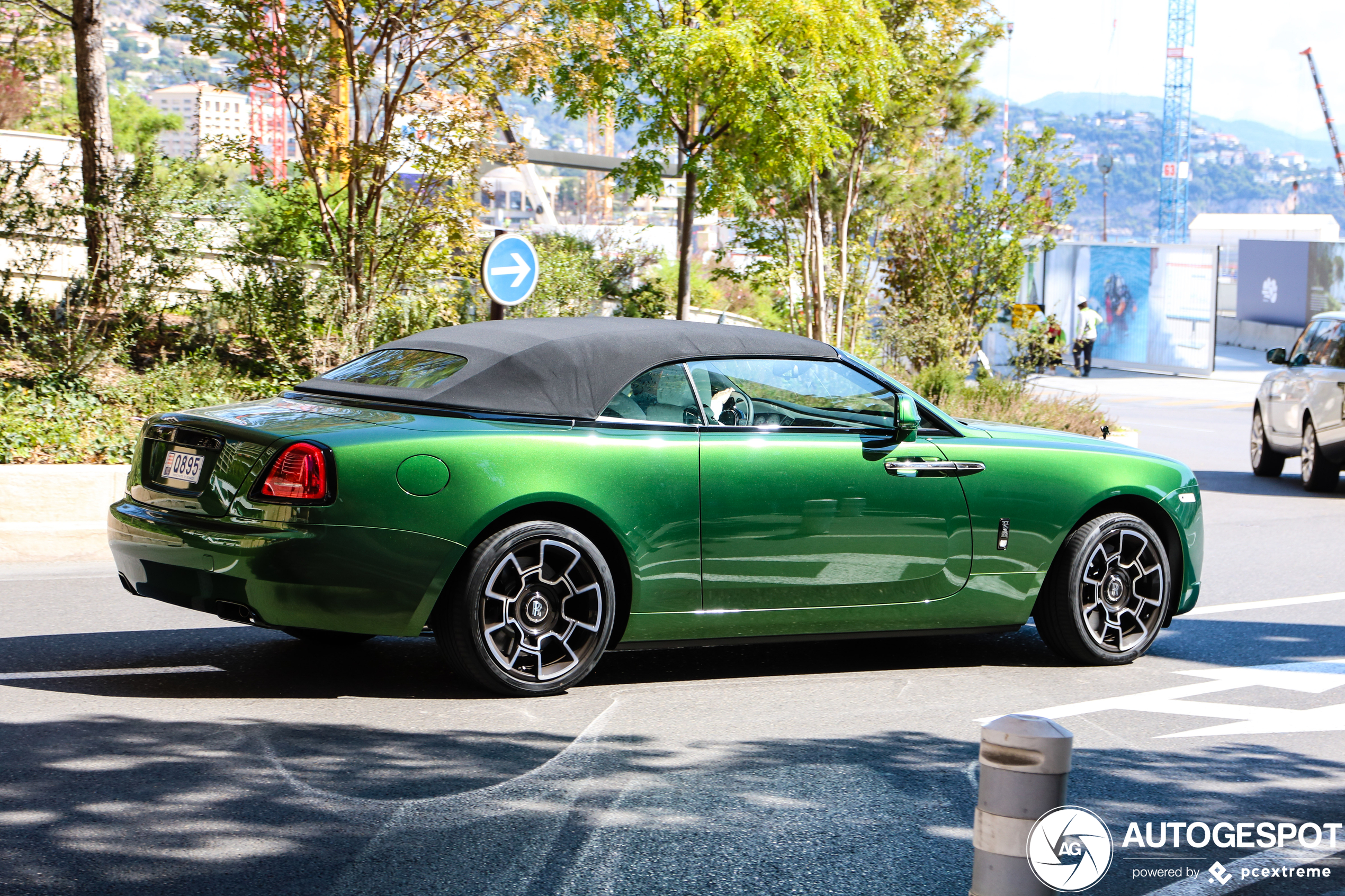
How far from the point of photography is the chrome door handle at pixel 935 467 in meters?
6.12

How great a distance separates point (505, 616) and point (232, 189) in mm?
10336

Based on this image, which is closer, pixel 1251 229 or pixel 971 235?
pixel 971 235

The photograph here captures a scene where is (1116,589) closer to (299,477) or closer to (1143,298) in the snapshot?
(299,477)

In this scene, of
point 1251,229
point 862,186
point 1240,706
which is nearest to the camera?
point 1240,706

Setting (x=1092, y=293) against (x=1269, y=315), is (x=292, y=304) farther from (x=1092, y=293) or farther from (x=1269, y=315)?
(x=1269, y=315)

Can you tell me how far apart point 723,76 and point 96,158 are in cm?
623

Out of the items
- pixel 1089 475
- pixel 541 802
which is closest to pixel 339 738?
pixel 541 802

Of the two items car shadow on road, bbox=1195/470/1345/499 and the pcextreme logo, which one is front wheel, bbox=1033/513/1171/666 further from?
car shadow on road, bbox=1195/470/1345/499

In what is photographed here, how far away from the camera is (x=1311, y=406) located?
14.3 metres

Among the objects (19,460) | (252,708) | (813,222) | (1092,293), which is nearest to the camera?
(252,708)

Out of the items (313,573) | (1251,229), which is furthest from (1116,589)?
(1251,229)

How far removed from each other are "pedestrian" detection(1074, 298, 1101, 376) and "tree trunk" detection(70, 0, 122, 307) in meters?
25.0

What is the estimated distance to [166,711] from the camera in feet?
17.3

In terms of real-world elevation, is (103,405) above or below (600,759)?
above
